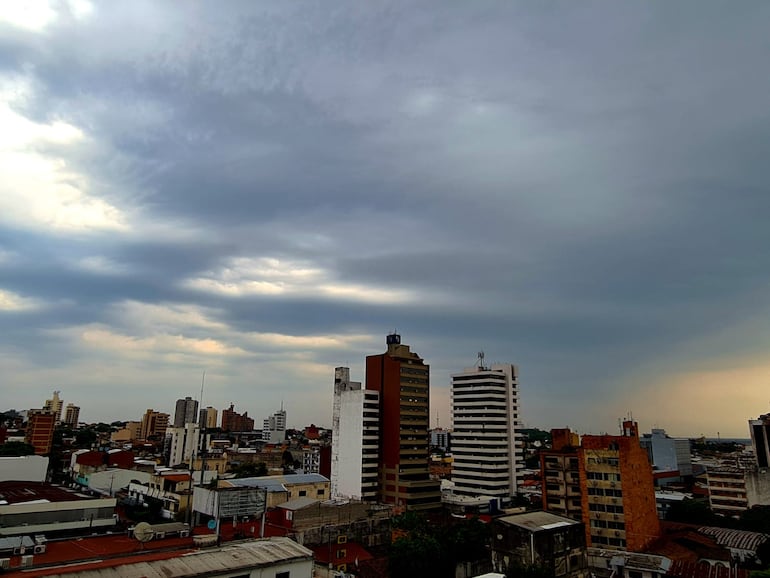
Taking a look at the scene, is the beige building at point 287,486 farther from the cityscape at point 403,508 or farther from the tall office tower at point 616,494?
the tall office tower at point 616,494

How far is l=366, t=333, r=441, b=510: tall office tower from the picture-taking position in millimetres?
89438

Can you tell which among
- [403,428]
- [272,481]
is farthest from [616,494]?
[272,481]

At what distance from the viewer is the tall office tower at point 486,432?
105250 mm

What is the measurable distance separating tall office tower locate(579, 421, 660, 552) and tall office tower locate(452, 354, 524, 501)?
43.9 metres

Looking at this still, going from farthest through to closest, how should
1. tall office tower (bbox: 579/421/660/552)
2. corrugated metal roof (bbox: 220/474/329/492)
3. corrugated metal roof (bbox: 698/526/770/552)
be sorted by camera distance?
corrugated metal roof (bbox: 220/474/329/492), tall office tower (bbox: 579/421/660/552), corrugated metal roof (bbox: 698/526/770/552)

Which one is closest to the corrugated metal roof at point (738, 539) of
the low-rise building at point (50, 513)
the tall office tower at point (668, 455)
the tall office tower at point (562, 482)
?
the tall office tower at point (562, 482)

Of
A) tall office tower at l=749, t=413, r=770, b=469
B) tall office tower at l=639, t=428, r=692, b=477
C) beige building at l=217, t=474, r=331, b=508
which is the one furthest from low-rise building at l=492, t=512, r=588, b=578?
tall office tower at l=639, t=428, r=692, b=477

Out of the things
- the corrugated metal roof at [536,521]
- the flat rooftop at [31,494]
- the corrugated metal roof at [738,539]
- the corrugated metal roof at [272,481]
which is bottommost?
the corrugated metal roof at [738,539]

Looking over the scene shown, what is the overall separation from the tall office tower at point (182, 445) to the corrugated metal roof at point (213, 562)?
4367 inches

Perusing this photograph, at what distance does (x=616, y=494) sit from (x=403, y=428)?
41.0 meters

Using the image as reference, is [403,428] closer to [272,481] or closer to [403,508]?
[403,508]

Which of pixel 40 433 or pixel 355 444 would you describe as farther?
pixel 40 433

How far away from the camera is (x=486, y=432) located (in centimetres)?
10800

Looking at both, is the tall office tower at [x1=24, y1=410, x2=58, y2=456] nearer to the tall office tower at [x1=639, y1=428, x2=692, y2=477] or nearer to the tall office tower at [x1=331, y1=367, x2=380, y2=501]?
the tall office tower at [x1=331, y1=367, x2=380, y2=501]
